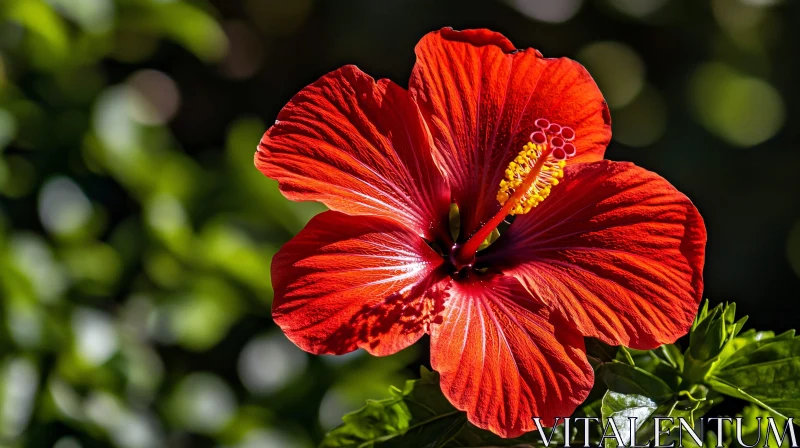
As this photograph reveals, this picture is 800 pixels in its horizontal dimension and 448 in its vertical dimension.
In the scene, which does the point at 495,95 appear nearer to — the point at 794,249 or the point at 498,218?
the point at 498,218

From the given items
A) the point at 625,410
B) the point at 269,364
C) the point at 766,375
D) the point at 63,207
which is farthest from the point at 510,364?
the point at 63,207

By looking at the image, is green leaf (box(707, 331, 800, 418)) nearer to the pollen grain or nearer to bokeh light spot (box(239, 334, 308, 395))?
the pollen grain

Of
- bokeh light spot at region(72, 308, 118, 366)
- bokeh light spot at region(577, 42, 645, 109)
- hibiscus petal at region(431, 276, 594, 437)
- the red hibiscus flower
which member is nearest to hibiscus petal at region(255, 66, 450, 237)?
the red hibiscus flower

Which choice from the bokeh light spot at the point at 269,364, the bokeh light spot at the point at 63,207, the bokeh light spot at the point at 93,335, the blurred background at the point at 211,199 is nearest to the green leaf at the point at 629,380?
the blurred background at the point at 211,199

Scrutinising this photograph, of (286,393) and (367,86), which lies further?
(286,393)

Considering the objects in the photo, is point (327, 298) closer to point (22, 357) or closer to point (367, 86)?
point (367, 86)

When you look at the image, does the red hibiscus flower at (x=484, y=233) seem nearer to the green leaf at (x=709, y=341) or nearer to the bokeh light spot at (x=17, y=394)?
the green leaf at (x=709, y=341)

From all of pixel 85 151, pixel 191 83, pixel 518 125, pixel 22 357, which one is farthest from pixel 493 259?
pixel 191 83
